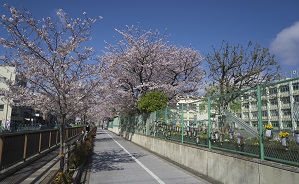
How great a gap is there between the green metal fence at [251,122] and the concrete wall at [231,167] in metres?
0.23

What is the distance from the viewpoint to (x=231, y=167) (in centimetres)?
642

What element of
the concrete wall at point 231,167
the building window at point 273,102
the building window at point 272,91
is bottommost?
the concrete wall at point 231,167

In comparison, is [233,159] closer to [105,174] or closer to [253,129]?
[253,129]

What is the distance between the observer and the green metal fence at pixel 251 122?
4.96 metres

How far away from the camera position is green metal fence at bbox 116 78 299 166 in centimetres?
496

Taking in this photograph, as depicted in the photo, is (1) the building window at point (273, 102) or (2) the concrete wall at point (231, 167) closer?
(2) the concrete wall at point (231, 167)

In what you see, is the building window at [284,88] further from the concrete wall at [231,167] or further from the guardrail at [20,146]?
the guardrail at [20,146]

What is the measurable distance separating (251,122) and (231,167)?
1.35 m

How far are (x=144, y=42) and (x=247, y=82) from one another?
993cm

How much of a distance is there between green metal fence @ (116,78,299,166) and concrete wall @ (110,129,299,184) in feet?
0.76

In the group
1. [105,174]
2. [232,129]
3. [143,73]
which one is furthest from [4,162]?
[143,73]

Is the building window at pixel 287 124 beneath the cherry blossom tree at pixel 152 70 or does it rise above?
beneath

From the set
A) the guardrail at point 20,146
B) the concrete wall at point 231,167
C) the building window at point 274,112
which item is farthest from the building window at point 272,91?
the guardrail at point 20,146

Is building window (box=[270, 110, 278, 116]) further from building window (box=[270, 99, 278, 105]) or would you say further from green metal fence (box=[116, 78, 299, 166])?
building window (box=[270, 99, 278, 105])
